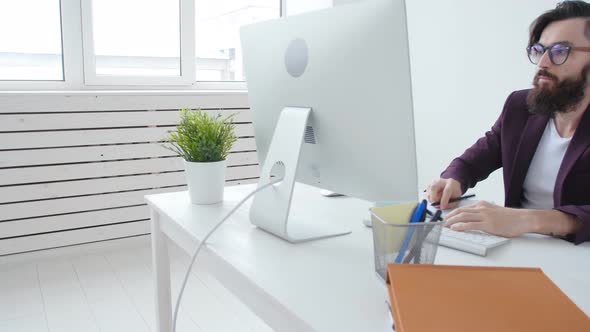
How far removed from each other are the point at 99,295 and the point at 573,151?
2069mm

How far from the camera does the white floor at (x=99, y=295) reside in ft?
7.00

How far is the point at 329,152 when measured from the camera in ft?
3.72

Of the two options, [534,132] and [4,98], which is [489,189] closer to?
[534,132]

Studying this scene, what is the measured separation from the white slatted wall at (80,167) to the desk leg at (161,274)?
1.62m

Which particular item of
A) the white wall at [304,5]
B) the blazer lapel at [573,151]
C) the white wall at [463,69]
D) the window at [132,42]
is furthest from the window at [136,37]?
the blazer lapel at [573,151]

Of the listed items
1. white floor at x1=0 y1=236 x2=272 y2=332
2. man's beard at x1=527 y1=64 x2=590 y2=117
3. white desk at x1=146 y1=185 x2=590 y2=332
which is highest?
man's beard at x1=527 y1=64 x2=590 y2=117

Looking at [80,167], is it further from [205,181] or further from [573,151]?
[573,151]

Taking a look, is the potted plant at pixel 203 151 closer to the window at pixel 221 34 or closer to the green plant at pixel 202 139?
the green plant at pixel 202 139

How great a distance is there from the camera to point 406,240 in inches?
31.9

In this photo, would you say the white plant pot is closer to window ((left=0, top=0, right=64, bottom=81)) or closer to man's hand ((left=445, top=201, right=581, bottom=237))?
man's hand ((left=445, top=201, right=581, bottom=237))

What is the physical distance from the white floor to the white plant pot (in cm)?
92

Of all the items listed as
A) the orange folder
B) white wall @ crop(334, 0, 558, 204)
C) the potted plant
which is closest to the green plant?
the potted plant

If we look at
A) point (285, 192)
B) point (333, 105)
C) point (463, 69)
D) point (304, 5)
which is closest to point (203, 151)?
point (285, 192)

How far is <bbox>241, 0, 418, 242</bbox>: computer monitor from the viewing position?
0.93m
